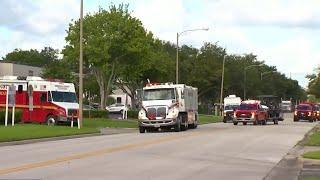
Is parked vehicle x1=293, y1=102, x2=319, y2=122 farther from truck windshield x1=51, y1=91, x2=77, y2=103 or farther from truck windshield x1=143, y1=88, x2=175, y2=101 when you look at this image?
truck windshield x1=143, y1=88, x2=175, y2=101

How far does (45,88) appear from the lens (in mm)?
41969

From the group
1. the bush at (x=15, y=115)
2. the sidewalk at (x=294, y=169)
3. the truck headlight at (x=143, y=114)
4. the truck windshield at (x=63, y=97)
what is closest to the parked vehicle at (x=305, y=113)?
the truck windshield at (x=63, y=97)

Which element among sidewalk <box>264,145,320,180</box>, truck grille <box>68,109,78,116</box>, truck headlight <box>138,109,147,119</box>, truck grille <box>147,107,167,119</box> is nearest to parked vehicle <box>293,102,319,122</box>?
truck grille <box>68,109,78,116</box>

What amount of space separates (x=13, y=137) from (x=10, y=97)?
9.09m

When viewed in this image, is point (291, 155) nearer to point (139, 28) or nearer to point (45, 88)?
point (45, 88)

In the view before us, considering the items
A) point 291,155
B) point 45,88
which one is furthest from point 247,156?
point 45,88

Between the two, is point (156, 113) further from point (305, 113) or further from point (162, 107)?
point (305, 113)

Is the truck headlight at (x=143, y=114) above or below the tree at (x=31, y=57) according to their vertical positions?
below

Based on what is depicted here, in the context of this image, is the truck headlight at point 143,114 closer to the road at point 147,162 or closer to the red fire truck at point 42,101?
the red fire truck at point 42,101

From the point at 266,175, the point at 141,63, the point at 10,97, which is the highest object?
the point at 141,63

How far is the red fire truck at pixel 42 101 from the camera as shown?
137 feet

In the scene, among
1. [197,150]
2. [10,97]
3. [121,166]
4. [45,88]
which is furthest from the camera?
[45,88]

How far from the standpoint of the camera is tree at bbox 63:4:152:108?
183 feet

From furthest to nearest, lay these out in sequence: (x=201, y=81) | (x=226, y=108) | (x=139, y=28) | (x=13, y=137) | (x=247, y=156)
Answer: (x=201, y=81), (x=226, y=108), (x=139, y=28), (x=13, y=137), (x=247, y=156)
